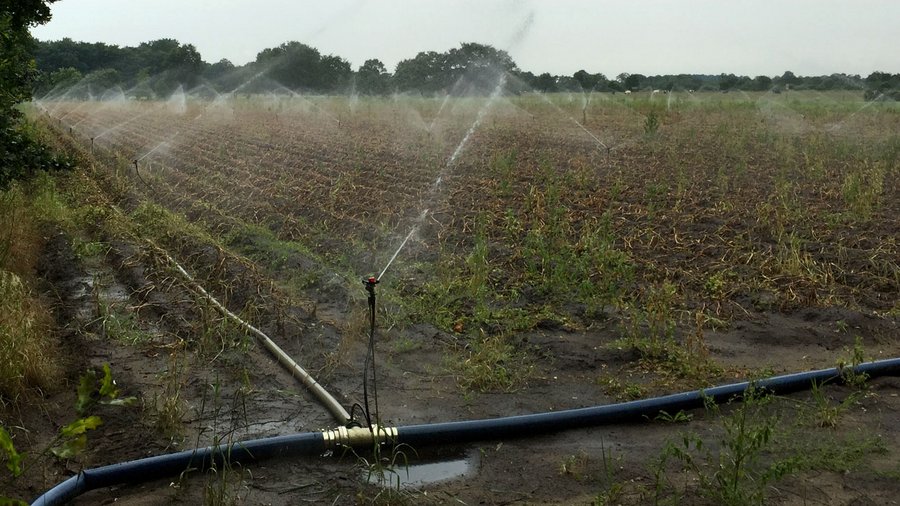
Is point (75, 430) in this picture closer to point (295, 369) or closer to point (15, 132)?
point (295, 369)

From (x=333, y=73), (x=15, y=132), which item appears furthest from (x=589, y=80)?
(x=15, y=132)

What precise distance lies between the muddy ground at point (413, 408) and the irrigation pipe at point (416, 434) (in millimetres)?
58

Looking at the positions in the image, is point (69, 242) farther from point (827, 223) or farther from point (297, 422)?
point (827, 223)

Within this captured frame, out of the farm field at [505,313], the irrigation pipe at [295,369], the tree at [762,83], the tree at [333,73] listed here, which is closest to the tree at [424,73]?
the tree at [333,73]

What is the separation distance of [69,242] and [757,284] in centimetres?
672

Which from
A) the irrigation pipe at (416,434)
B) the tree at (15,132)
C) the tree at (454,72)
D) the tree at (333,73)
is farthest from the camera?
the tree at (333,73)

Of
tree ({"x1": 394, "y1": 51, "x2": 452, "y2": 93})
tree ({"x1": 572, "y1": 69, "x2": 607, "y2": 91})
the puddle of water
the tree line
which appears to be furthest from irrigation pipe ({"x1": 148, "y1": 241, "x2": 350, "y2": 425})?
tree ({"x1": 572, "y1": 69, "x2": 607, "y2": 91})

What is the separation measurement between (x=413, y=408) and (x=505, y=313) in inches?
65.9

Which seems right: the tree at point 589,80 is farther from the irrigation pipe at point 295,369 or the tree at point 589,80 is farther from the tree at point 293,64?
the irrigation pipe at point 295,369

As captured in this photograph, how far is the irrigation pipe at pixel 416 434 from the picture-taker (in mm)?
3512

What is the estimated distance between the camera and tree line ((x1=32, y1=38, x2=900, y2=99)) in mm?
33031

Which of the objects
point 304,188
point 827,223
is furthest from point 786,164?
point 304,188

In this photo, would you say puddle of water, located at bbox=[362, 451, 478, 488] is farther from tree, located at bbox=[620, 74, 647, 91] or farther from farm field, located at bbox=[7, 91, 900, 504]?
tree, located at bbox=[620, 74, 647, 91]

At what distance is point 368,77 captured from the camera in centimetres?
4288
